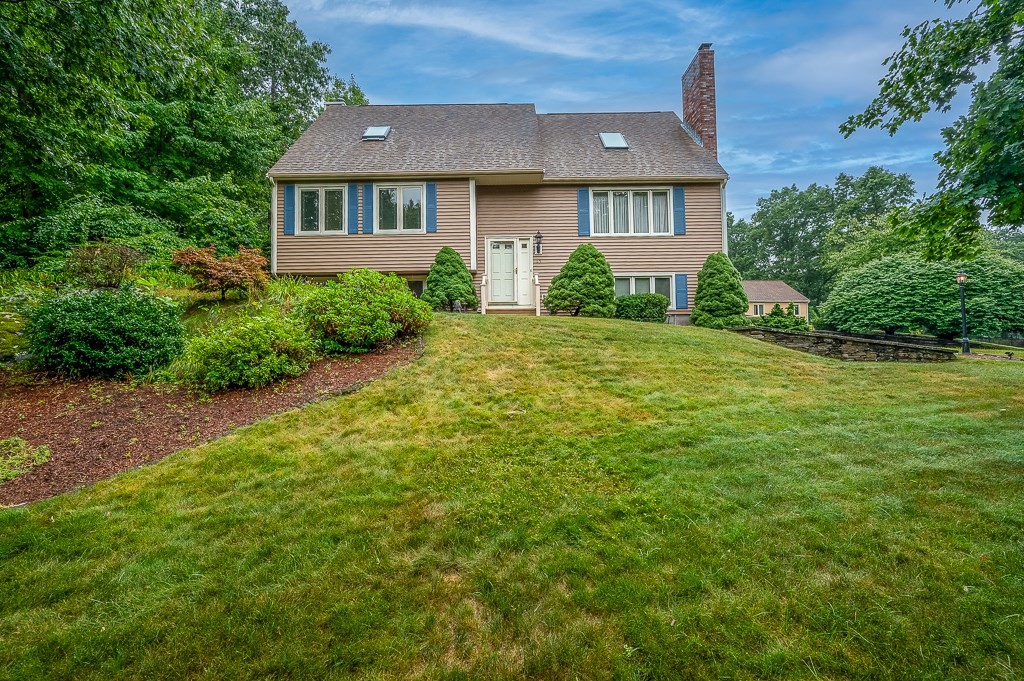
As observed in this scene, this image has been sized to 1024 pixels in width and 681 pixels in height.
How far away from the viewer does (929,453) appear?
12.7ft

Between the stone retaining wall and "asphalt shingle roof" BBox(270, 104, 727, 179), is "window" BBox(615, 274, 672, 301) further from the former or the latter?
"asphalt shingle roof" BBox(270, 104, 727, 179)

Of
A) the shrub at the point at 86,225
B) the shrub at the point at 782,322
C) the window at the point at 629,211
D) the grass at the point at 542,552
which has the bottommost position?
the grass at the point at 542,552

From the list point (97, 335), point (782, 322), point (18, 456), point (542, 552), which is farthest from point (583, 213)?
point (18, 456)

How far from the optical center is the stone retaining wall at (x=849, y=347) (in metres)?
9.40

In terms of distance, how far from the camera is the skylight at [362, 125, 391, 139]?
46.2 ft

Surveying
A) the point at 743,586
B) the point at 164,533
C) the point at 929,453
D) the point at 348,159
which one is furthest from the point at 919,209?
the point at 348,159

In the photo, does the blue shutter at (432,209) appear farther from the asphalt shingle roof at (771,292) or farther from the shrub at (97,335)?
the asphalt shingle roof at (771,292)

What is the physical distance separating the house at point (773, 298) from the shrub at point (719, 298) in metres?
30.1

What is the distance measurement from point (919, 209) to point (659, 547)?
491cm

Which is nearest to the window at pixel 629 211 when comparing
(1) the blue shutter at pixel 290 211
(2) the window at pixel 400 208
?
(2) the window at pixel 400 208

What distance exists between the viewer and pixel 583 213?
1341 cm

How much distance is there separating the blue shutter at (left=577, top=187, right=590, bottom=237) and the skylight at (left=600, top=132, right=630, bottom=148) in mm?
2376

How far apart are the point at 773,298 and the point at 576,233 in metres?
33.2

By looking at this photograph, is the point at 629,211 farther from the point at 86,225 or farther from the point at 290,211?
the point at 86,225
